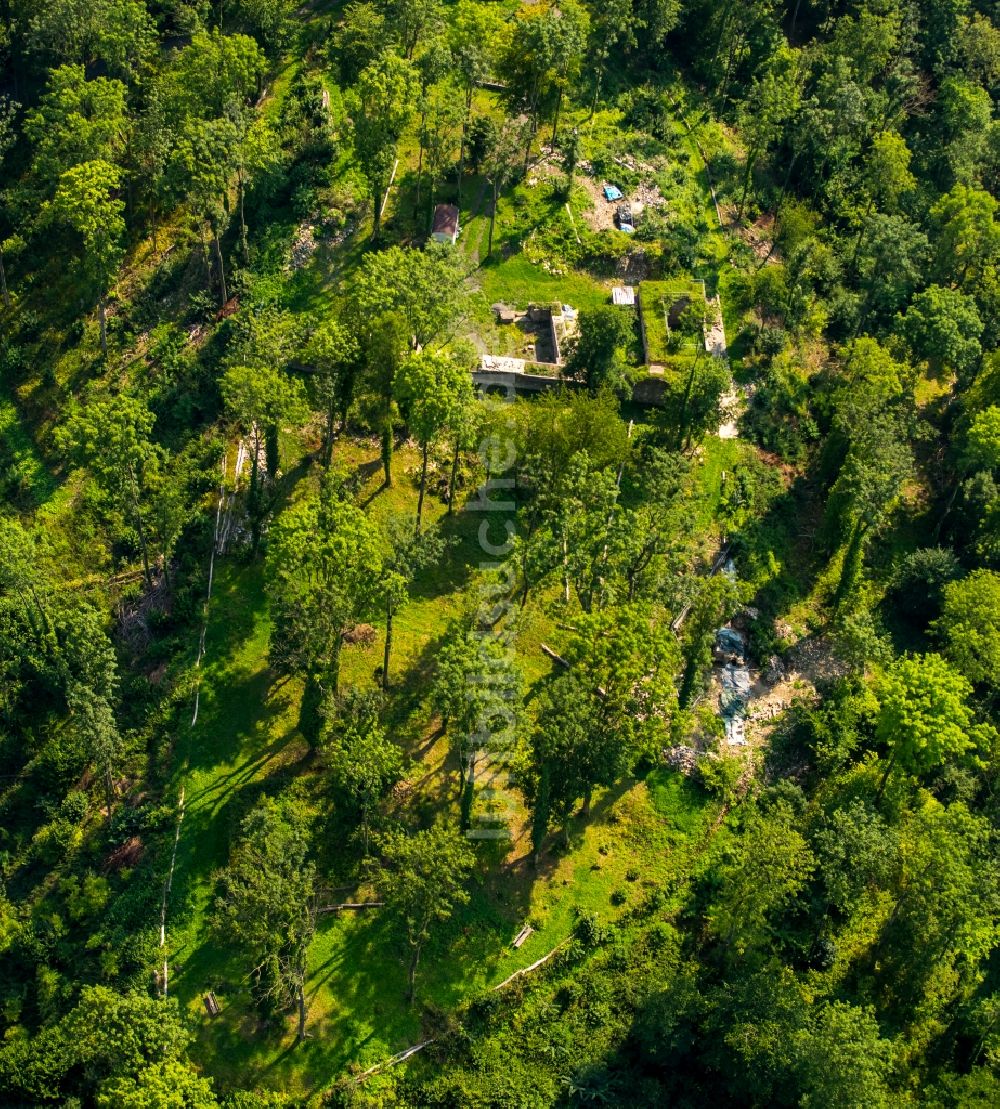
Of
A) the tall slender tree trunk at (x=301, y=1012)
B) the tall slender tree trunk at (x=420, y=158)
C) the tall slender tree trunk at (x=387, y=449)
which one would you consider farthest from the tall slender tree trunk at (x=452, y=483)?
the tall slender tree trunk at (x=301, y=1012)

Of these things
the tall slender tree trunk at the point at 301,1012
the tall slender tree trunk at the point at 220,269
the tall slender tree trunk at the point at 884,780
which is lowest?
the tall slender tree trunk at the point at 301,1012

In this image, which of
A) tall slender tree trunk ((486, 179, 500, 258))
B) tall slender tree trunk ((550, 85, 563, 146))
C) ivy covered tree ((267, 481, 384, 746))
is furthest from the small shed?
ivy covered tree ((267, 481, 384, 746))

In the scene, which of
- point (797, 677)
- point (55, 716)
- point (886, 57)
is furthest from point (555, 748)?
point (886, 57)

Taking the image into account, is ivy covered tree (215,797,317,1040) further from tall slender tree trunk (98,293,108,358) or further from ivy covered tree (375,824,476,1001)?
tall slender tree trunk (98,293,108,358)

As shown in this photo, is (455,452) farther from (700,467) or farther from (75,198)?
(75,198)

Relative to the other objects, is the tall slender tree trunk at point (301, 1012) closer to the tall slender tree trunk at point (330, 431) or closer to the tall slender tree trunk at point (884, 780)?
the tall slender tree trunk at point (884, 780)

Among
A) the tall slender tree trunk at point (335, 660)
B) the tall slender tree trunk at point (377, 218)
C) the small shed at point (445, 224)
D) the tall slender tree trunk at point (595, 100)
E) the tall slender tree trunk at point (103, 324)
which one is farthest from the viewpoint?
the tall slender tree trunk at point (595, 100)
